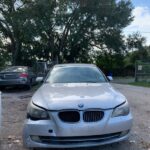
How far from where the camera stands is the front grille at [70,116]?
4.90 metres

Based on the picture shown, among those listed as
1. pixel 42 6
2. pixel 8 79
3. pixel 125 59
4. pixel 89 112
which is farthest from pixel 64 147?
pixel 125 59

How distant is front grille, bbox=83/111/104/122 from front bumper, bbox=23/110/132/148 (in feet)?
0.23

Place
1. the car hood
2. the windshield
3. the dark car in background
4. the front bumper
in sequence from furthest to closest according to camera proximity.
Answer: the dark car in background → the windshield → the car hood → the front bumper

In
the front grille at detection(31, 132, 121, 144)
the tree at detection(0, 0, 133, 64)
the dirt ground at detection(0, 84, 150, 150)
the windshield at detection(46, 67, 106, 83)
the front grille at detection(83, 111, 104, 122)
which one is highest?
the tree at detection(0, 0, 133, 64)

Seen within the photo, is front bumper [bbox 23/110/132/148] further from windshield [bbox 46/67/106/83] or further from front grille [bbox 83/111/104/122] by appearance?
windshield [bbox 46/67/106/83]

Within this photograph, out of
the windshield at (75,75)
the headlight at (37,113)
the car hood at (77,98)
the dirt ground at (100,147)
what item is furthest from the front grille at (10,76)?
the headlight at (37,113)

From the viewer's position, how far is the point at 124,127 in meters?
5.07

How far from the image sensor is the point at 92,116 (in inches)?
194

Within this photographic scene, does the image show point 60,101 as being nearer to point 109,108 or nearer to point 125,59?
point 109,108

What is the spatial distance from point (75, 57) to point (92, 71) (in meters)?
25.7

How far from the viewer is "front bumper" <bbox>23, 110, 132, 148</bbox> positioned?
15.8ft

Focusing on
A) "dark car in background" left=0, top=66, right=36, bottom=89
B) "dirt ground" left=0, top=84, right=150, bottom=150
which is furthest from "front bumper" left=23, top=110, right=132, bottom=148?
"dark car in background" left=0, top=66, right=36, bottom=89

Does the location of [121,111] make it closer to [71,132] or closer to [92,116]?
[92,116]

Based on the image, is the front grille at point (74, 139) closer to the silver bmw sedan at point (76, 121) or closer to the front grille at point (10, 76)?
the silver bmw sedan at point (76, 121)
